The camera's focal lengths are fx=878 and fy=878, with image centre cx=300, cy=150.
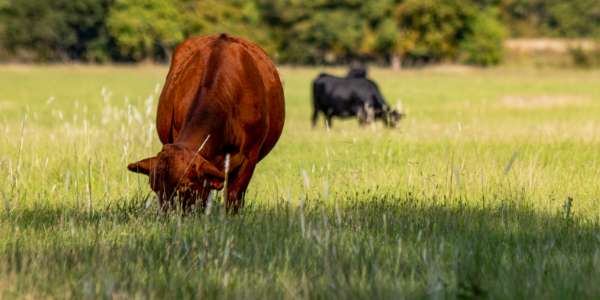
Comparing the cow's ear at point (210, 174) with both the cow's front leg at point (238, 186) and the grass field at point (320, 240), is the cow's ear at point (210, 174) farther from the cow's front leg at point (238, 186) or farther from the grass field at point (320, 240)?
the cow's front leg at point (238, 186)

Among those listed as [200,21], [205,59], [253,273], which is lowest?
[253,273]

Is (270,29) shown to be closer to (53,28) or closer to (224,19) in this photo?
(224,19)

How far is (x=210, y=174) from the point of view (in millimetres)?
6121

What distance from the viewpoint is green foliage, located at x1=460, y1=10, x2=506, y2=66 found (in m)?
93.1

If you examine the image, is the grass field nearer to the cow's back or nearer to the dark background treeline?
the cow's back

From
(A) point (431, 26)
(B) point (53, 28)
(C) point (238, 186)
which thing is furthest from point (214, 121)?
(B) point (53, 28)

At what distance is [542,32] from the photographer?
13362 cm

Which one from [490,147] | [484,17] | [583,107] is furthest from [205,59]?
[484,17]

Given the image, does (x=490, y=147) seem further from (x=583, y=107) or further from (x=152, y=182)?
(x=583, y=107)

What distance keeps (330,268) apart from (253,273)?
43cm

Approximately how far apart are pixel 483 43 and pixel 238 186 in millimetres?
88466

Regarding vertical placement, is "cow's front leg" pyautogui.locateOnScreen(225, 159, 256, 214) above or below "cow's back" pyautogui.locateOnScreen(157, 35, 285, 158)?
below

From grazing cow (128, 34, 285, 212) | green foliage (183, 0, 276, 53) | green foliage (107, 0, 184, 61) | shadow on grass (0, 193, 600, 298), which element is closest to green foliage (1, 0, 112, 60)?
green foliage (107, 0, 184, 61)

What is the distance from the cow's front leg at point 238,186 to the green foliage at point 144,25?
81391mm
